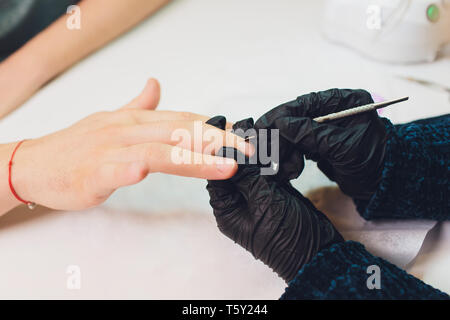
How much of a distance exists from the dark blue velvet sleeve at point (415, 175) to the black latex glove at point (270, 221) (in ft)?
0.32

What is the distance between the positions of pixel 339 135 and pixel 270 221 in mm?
150

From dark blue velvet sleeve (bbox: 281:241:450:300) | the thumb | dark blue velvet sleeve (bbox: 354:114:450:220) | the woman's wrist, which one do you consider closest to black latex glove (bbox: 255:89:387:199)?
dark blue velvet sleeve (bbox: 354:114:450:220)

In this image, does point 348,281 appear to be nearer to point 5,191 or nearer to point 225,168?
point 225,168

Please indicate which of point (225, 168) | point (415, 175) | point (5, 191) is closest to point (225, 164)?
point (225, 168)

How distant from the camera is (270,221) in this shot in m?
0.52

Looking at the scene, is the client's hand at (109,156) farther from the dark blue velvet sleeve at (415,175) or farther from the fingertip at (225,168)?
the dark blue velvet sleeve at (415,175)

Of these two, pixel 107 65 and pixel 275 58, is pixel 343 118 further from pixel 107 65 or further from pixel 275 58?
pixel 107 65

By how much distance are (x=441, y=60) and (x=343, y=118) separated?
0.49 meters

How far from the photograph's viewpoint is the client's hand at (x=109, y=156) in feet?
1.70

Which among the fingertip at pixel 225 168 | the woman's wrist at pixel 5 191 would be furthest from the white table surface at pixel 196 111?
the fingertip at pixel 225 168

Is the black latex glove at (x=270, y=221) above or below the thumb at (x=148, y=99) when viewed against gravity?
below

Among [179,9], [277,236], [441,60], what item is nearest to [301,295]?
[277,236]

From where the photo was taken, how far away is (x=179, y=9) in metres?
1.04

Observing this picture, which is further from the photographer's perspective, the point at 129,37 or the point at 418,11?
the point at 129,37
